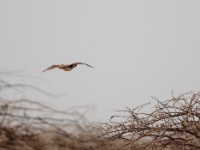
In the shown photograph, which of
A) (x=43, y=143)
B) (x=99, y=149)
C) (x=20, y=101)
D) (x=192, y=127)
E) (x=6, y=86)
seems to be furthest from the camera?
(x=192, y=127)

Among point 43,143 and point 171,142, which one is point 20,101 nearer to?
point 43,143

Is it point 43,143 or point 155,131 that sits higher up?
point 43,143

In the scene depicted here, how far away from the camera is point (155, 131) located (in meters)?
3.27

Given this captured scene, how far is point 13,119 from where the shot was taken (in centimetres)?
107

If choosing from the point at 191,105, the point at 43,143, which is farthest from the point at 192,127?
the point at 43,143

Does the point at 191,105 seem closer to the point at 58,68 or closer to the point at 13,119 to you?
the point at 58,68

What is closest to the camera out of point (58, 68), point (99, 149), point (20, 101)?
point (99, 149)

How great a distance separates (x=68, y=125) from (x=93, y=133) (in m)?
0.08

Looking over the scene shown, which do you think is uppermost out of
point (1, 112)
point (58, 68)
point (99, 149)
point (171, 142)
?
point (58, 68)

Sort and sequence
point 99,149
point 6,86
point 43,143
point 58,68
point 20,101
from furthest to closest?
point 58,68 < point 6,86 < point 20,101 < point 99,149 < point 43,143

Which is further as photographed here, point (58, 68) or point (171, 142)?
point (171, 142)

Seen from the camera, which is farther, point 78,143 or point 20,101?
point 20,101

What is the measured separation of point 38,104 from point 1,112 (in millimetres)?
134

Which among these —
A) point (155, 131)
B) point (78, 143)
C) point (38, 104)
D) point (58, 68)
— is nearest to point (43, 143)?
point (78, 143)
